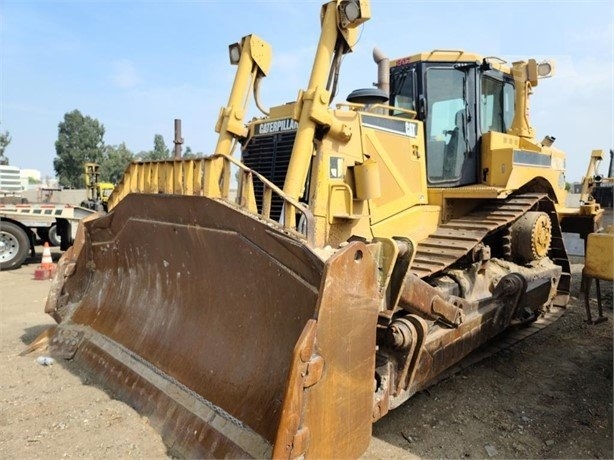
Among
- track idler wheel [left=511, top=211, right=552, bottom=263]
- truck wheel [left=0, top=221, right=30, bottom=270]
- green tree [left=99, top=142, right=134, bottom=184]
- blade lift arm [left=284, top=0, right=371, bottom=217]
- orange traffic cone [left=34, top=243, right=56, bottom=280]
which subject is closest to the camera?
blade lift arm [left=284, top=0, right=371, bottom=217]

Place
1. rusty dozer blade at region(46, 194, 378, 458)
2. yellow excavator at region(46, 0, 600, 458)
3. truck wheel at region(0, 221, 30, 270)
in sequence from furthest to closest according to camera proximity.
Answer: truck wheel at region(0, 221, 30, 270)
yellow excavator at region(46, 0, 600, 458)
rusty dozer blade at region(46, 194, 378, 458)

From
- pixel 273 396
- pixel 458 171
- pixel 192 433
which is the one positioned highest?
pixel 458 171

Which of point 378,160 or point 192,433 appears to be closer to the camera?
point 192,433

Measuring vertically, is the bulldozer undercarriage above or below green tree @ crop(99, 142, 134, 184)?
below

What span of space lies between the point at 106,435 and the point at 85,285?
2.03 metres

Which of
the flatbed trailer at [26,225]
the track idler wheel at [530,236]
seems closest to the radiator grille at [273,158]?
the track idler wheel at [530,236]

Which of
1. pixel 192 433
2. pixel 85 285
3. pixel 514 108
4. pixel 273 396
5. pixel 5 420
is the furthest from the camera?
pixel 514 108

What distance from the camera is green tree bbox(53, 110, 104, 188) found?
4625 centimetres

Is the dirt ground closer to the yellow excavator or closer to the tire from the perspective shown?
the yellow excavator

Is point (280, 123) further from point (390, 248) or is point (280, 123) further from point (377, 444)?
point (377, 444)

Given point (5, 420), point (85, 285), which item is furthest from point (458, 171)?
point (5, 420)

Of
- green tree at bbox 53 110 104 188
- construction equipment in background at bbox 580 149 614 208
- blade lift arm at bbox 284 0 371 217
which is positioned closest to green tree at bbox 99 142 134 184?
green tree at bbox 53 110 104 188

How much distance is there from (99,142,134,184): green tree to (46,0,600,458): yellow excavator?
4364cm

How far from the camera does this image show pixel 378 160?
172 inches
